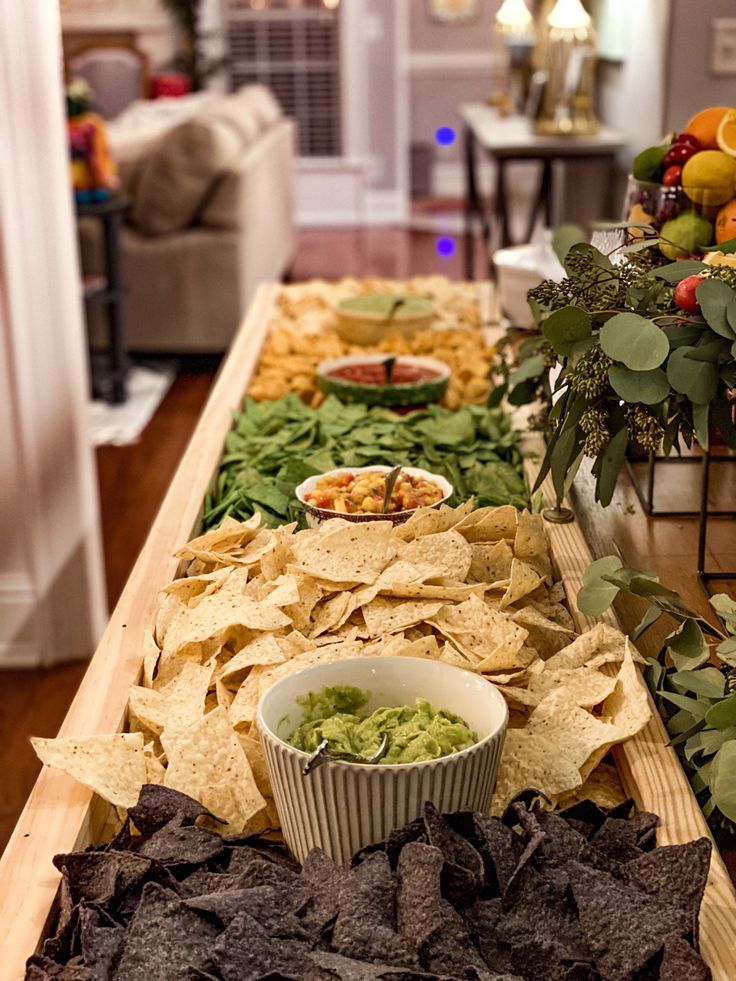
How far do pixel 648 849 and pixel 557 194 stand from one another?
572 cm

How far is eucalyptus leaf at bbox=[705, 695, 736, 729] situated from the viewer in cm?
99

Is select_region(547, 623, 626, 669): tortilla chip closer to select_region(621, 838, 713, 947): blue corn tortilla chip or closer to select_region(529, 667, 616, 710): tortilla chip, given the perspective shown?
select_region(529, 667, 616, 710): tortilla chip

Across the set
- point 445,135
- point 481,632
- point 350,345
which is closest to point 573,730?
point 481,632

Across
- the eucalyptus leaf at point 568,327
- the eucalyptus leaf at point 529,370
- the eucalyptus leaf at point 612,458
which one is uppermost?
the eucalyptus leaf at point 568,327

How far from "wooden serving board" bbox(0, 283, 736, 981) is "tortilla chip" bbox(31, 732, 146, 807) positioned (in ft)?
0.10

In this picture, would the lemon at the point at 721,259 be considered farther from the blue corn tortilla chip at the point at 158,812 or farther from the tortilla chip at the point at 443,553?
the blue corn tortilla chip at the point at 158,812

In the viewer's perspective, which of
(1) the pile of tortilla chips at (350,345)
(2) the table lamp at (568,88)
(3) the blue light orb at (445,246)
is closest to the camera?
(1) the pile of tortilla chips at (350,345)

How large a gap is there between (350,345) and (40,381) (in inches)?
29.8

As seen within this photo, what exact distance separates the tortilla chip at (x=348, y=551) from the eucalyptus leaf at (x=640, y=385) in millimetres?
372

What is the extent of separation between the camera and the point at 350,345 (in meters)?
2.61

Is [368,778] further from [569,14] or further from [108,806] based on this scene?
[569,14]

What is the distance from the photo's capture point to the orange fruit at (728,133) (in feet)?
4.79

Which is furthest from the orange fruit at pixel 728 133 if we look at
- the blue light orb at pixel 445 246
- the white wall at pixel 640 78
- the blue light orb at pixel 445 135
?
the blue light orb at pixel 445 135

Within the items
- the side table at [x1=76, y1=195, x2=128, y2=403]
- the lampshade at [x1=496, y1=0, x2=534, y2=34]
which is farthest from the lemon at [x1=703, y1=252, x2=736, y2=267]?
the side table at [x1=76, y1=195, x2=128, y2=403]
